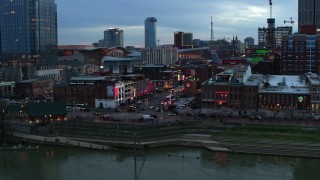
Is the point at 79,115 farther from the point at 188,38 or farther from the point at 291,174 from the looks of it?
the point at 188,38

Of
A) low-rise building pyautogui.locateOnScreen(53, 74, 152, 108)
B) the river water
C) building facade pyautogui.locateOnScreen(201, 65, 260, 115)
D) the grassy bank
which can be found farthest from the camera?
low-rise building pyautogui.locateOnScreen(53, 74, 152, 108)

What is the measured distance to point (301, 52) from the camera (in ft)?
179

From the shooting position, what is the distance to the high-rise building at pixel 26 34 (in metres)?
66.9

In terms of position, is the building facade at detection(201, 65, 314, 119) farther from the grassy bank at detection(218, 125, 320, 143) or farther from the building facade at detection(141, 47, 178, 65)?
the building facade at detection(141, 47, 178, 65)

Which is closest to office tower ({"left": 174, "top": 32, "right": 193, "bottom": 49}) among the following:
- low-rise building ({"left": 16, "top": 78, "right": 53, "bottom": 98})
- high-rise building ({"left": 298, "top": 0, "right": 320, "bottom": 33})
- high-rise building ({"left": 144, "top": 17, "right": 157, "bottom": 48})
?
high-rise building ({"left": 144, "top": 17, "right": 157, "bottom": 48})

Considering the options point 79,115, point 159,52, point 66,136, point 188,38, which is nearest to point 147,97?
point 79,115

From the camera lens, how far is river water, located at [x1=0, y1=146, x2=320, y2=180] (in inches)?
774

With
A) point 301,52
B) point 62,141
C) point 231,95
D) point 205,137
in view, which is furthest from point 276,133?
point 301,52

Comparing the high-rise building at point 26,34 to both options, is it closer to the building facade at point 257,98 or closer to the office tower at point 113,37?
the building facade at point 257,98

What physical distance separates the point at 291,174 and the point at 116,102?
20982 mm

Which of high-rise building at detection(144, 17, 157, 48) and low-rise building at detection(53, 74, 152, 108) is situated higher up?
high-rise building at detection(144, 17, 157, 48)

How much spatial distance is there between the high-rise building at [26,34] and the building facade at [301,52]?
3370 cm

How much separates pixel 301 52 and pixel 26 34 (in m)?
38.2

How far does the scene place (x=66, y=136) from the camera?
27016mm
